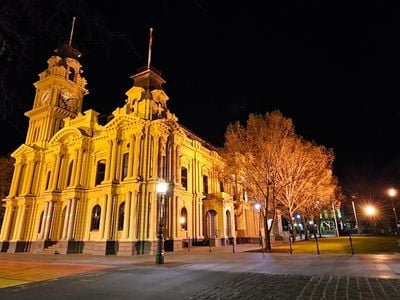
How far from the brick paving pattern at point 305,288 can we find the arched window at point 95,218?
2304 cm

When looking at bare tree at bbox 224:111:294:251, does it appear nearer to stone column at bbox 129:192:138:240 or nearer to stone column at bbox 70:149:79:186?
stone column at bbox 129:192:138:240

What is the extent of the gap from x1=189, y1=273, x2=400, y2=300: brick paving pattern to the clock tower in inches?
1418

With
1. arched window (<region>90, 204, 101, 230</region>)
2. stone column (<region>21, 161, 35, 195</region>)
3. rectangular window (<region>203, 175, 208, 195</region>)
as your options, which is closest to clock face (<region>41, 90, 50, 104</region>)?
stone column (<region>21, 161, 35, 195</region>)

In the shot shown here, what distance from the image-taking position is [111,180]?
26734mm

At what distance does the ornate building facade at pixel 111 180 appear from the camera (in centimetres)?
2559

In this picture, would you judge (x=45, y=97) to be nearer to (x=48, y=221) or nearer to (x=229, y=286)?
(x=48, y=221)

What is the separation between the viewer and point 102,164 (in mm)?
30891

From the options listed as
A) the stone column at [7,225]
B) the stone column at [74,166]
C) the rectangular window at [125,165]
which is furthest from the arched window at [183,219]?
the stone column at [7,225]

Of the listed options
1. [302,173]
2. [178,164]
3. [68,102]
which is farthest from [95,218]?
[302,173]

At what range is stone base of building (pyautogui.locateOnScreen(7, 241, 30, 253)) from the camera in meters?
31.3

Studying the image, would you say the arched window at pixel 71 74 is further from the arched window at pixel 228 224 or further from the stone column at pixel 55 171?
the arched window at pixel 228 224

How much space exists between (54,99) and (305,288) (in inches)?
1581

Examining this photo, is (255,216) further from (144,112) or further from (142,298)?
(142,298)

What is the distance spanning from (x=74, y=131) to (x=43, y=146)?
729cm
